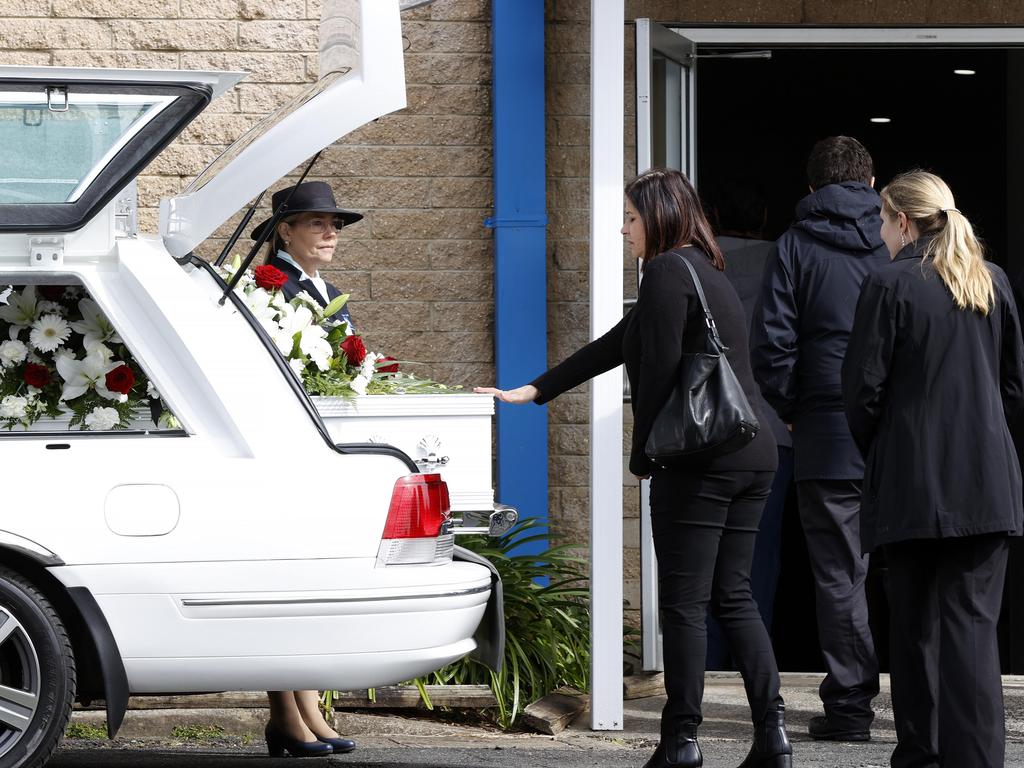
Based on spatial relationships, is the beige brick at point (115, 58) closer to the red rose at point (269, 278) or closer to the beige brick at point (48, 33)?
the beige brick at point (48, 33)

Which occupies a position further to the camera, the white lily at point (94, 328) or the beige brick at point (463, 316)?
the beige brick at point (463, 316)

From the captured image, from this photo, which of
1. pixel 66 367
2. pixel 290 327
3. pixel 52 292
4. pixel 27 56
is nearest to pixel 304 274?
pixel 290 327

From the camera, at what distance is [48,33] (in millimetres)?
7465

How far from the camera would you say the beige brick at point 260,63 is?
752 centimetres

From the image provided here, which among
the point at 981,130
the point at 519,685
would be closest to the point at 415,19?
the point at 519,685

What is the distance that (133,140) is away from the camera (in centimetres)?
436

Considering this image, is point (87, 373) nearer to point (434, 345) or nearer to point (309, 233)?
point (309, 233)

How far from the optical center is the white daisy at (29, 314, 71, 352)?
15.3ft

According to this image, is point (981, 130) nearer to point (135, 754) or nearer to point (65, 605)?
point (135, 754)

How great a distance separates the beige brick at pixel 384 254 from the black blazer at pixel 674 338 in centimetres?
258

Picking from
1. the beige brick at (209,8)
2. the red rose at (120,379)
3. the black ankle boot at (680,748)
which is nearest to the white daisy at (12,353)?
the red rose at (120,379)

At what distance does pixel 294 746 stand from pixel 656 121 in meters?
3.25

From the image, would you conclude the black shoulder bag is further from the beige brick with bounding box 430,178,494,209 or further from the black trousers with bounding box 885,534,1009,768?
the beige brick with bounding box 430,178,494,209

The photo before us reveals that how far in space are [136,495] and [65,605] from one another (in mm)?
380
